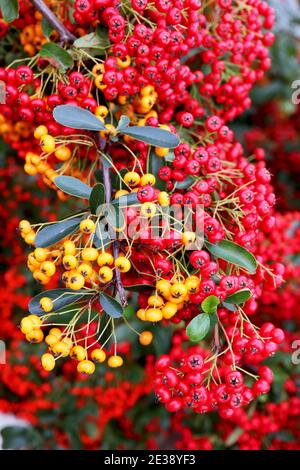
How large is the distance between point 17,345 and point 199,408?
4.44 feet

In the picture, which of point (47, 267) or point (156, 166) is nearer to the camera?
point (47, 267)

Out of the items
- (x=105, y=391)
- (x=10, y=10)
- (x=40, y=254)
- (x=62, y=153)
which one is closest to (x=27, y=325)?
(x=40, y=254)

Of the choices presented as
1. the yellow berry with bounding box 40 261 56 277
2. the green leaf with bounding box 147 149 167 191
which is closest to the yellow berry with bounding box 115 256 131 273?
the yellow berry with bounding box 40 261 56 277

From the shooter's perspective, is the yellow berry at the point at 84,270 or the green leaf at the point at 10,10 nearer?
the yellow berry at the point at 84,270

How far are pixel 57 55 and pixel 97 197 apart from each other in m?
0.33

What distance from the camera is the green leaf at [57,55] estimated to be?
1.06 meters

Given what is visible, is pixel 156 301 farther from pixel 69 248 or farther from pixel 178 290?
pixel 69 248

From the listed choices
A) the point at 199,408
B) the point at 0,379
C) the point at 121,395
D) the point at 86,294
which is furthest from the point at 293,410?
the point at 0,379

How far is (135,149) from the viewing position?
44.4 inches

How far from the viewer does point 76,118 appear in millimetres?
954

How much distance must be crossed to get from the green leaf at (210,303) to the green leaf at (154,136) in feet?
0.95

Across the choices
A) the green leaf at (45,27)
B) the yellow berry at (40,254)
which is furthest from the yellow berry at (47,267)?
the green leaf at (45,27)

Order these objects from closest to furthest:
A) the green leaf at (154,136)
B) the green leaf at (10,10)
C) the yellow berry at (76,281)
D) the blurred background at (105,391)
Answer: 1. the yellow berry at (76,281)
2. the green leaf at (154,136)
3. the green leaf at (10,10)
4. the blurred background at (105,391)

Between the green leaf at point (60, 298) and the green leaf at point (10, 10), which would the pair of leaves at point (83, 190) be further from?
the green leaf at point (10, 10)
